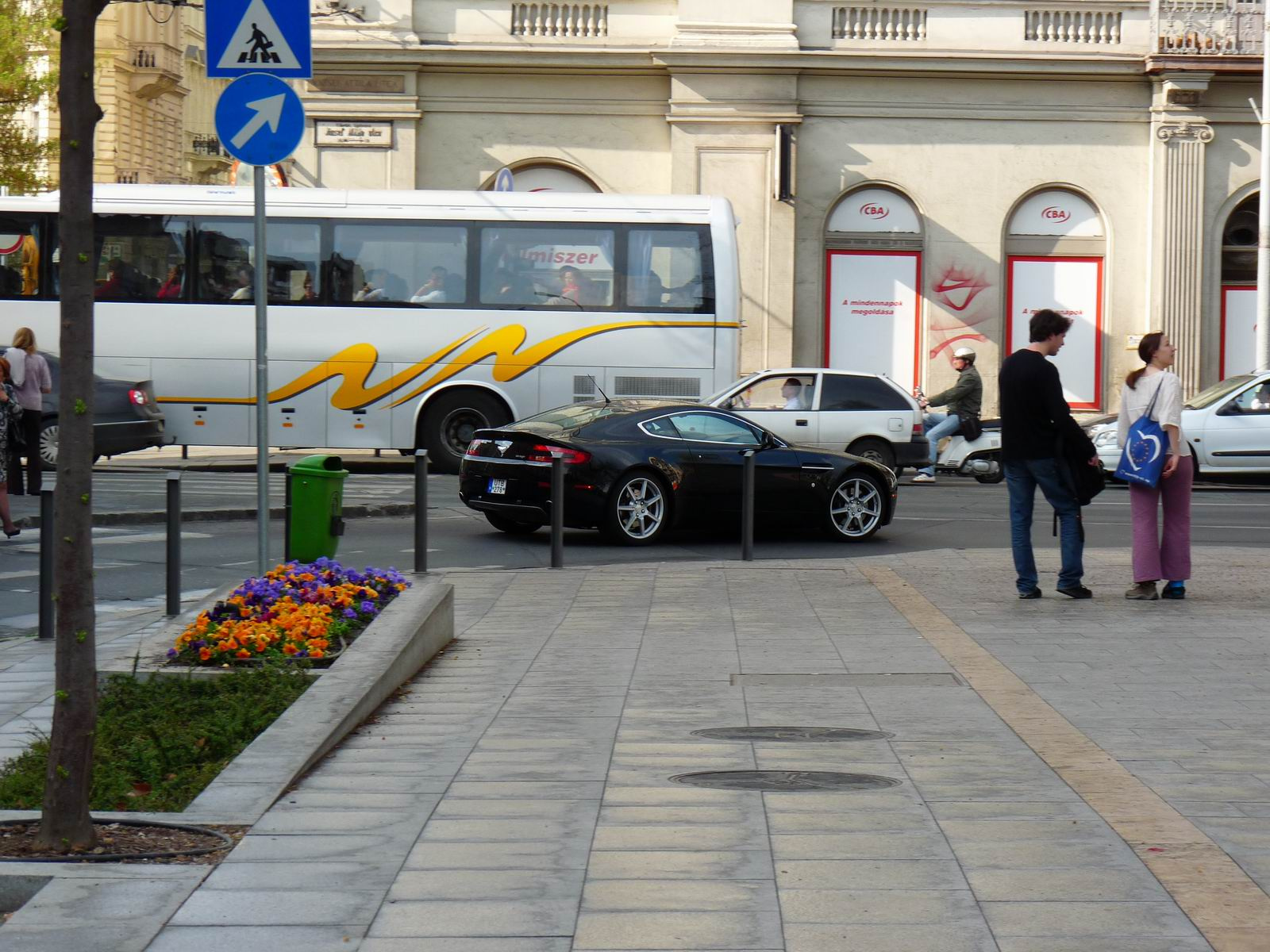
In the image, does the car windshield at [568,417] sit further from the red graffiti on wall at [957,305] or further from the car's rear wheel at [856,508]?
the red graffiti on wall at [957,305]

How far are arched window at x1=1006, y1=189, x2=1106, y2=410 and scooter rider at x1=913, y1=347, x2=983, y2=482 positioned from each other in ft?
24.3

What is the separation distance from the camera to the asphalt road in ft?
43.9

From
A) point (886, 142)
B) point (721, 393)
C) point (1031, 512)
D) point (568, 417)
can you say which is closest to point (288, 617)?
point (1031, 512)

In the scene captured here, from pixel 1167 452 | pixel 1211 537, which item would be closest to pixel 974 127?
pixel 1211 537

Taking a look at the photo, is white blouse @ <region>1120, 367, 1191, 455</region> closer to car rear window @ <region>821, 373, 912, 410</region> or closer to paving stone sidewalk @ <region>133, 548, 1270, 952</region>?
paving stone sidewalk @ <region>133, 548, 1270, 952</region>

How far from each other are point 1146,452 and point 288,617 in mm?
5687

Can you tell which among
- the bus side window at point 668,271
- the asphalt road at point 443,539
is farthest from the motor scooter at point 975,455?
the bus side window at point 668,271

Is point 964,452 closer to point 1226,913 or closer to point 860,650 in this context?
point 860,650

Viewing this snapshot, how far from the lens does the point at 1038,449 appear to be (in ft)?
39.1

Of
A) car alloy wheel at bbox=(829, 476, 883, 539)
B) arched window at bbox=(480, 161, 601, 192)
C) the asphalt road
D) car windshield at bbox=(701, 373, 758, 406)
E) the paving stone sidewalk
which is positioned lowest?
the paving stone sidewalk

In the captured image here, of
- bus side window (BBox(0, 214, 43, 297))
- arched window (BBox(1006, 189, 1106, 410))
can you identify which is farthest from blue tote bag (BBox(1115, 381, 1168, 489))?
arched window (BBox(1006, 189, 1106, 410))

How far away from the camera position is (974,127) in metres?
32.1

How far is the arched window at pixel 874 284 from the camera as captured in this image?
3212cm

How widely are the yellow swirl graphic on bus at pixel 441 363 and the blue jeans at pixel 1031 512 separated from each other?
501 inches
